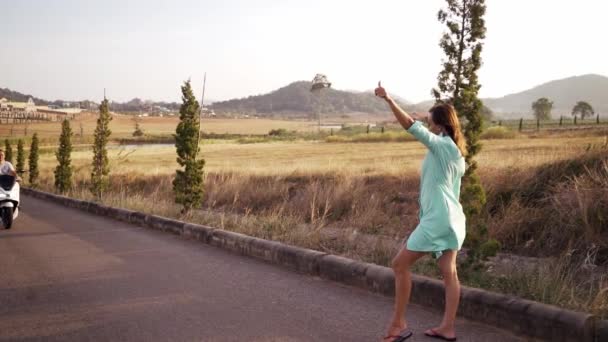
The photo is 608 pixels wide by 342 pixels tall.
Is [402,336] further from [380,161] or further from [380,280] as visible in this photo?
[380,161]

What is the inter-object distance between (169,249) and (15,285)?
9.75 feet

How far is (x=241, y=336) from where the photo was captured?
16.9ft

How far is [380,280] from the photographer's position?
6645mm

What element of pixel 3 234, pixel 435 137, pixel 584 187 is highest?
pixel 435 137

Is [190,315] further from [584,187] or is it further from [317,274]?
[584,187]

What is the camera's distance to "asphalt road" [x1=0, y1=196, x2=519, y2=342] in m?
5.27

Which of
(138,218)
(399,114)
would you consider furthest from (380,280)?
(138,218)

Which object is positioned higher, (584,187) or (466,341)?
(584,187)

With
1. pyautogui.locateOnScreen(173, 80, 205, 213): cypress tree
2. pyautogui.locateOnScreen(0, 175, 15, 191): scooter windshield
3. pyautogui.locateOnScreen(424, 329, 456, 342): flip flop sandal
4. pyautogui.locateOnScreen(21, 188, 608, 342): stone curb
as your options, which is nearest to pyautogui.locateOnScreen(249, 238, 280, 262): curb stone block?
pyautogui.locateOnScreen(21, 188, 608, 342): stone curb

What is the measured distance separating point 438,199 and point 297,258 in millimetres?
3766

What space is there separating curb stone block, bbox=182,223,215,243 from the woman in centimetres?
624

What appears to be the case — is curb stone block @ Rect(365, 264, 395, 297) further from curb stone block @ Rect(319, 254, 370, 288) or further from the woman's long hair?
the woman's long hair

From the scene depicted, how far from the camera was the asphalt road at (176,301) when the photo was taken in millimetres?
5266

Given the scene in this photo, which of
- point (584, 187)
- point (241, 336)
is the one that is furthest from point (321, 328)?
point (584, 187)
